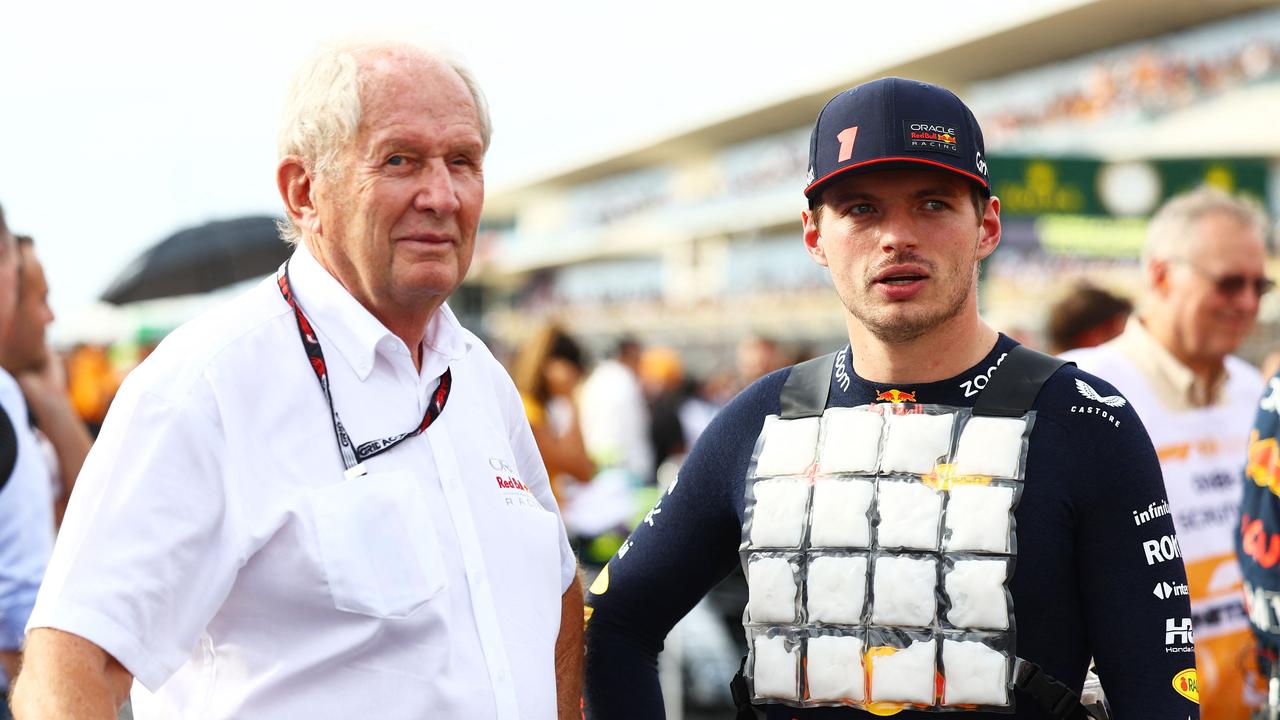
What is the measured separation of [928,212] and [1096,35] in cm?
3792

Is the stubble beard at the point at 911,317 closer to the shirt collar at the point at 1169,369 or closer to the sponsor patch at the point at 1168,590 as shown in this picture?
the sponsor patch at the point at 1168,590

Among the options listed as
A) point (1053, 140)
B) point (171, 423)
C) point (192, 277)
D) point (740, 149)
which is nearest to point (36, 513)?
point (171, 423)

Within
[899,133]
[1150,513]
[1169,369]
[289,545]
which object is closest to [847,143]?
[899,133]

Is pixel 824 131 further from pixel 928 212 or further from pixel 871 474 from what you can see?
pixel 871 474

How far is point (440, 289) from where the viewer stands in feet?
7.09

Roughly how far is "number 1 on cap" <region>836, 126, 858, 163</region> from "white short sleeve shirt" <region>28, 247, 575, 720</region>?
86 cm

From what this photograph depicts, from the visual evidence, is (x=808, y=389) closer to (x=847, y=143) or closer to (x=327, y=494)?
(x=847, y=143)

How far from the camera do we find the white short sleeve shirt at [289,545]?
183 cm

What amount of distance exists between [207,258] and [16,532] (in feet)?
16.4

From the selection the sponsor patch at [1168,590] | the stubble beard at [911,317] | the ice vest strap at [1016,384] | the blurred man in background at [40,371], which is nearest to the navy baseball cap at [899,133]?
the stubble beard at [911,317]

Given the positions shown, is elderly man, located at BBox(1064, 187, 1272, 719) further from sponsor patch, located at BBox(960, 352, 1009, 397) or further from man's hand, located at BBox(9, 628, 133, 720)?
man's hand, located at BBox(9, 628, 133, 720)

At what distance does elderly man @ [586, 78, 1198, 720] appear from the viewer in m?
2.11

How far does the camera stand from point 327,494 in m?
1.99

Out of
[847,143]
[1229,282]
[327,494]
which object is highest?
[847,143]
